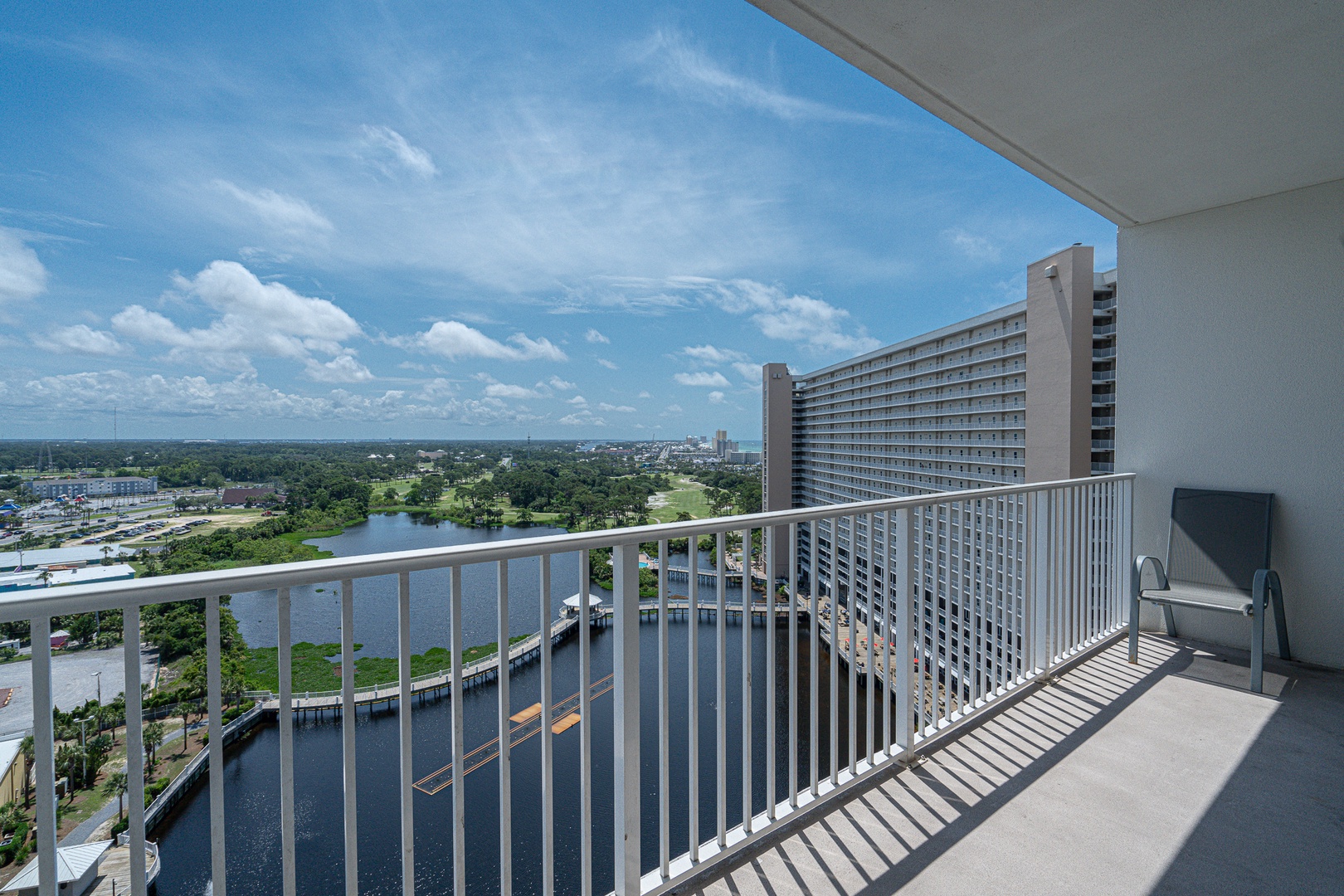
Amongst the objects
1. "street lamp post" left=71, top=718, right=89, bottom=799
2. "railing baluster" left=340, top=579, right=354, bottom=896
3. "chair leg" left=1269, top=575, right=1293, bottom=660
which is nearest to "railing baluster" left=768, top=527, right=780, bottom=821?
"railing baluster" left=340, top=579, right=354, bottom=896

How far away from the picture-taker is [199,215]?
1495 inches

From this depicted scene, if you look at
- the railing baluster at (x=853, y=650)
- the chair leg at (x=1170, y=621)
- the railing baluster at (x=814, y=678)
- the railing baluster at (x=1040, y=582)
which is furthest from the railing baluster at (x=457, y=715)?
the chair leg at (x=1170, y=621)

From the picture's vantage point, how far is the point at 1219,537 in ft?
11.0

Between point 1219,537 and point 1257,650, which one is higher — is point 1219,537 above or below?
above

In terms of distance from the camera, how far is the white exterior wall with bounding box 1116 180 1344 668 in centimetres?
314

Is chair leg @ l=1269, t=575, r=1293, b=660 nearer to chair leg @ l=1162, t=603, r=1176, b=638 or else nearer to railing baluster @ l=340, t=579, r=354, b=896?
chair leg @ l=1162, t=603, r=1176, b=638

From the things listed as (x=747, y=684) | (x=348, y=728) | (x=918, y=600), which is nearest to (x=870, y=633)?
(x=918, y=600)

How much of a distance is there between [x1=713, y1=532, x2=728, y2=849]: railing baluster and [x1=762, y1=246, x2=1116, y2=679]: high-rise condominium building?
14.3m

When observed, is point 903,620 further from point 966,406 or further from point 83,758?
point 966,406

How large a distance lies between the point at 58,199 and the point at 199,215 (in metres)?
7.80

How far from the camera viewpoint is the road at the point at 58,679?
0.93 m

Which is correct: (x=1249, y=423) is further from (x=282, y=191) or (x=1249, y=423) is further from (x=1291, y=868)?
(x=282, y=191)

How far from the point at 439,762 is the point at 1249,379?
6.64 m

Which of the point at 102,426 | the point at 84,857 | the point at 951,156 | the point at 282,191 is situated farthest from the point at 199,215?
the point at 84,857
